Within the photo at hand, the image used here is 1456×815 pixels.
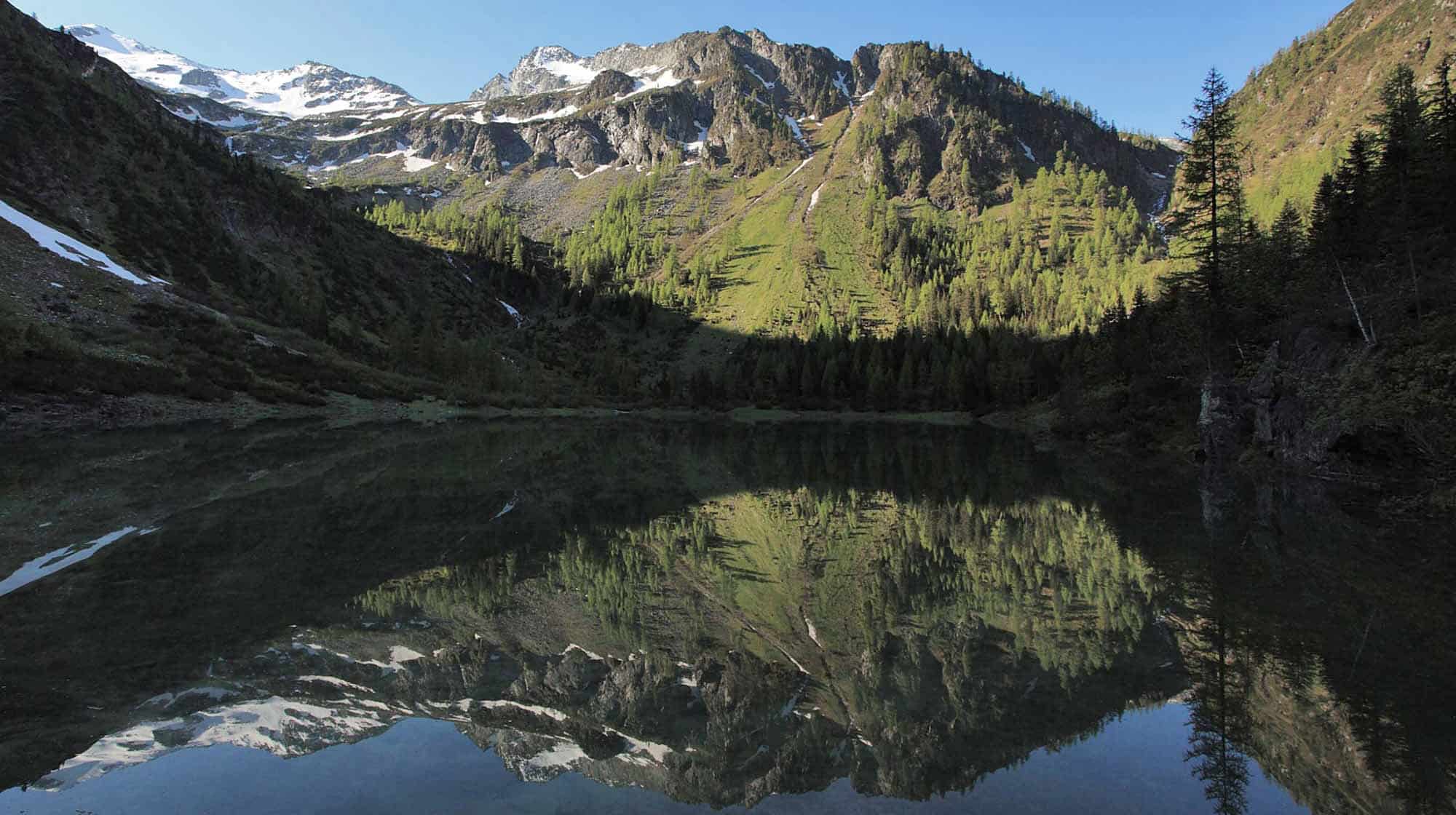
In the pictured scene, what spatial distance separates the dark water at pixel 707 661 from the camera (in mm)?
5758

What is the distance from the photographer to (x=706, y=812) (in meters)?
5.43

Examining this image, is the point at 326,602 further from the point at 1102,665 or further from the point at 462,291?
the point at 462,291

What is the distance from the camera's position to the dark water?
227 inches

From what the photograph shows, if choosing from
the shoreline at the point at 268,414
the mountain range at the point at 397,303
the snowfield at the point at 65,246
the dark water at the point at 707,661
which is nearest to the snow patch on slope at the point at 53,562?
the dark water at the point at 707,661

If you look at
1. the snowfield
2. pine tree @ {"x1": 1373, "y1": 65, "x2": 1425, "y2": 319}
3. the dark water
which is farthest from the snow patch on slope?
the snowfield

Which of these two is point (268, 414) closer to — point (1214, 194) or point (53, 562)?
point (53, 562)

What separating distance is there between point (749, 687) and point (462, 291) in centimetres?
16020

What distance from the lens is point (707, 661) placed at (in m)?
8.49

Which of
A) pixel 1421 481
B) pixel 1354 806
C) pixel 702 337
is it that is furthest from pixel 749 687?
pixel 702 337

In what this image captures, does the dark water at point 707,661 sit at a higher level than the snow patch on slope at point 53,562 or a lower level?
lower

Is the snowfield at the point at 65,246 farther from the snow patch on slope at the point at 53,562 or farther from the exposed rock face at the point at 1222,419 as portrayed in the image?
the exposed rock face at the point at 1222,419

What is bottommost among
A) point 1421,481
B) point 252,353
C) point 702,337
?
point 1421,481

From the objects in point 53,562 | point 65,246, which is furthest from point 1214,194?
point 65,246

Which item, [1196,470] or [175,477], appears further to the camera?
[1196,470]
